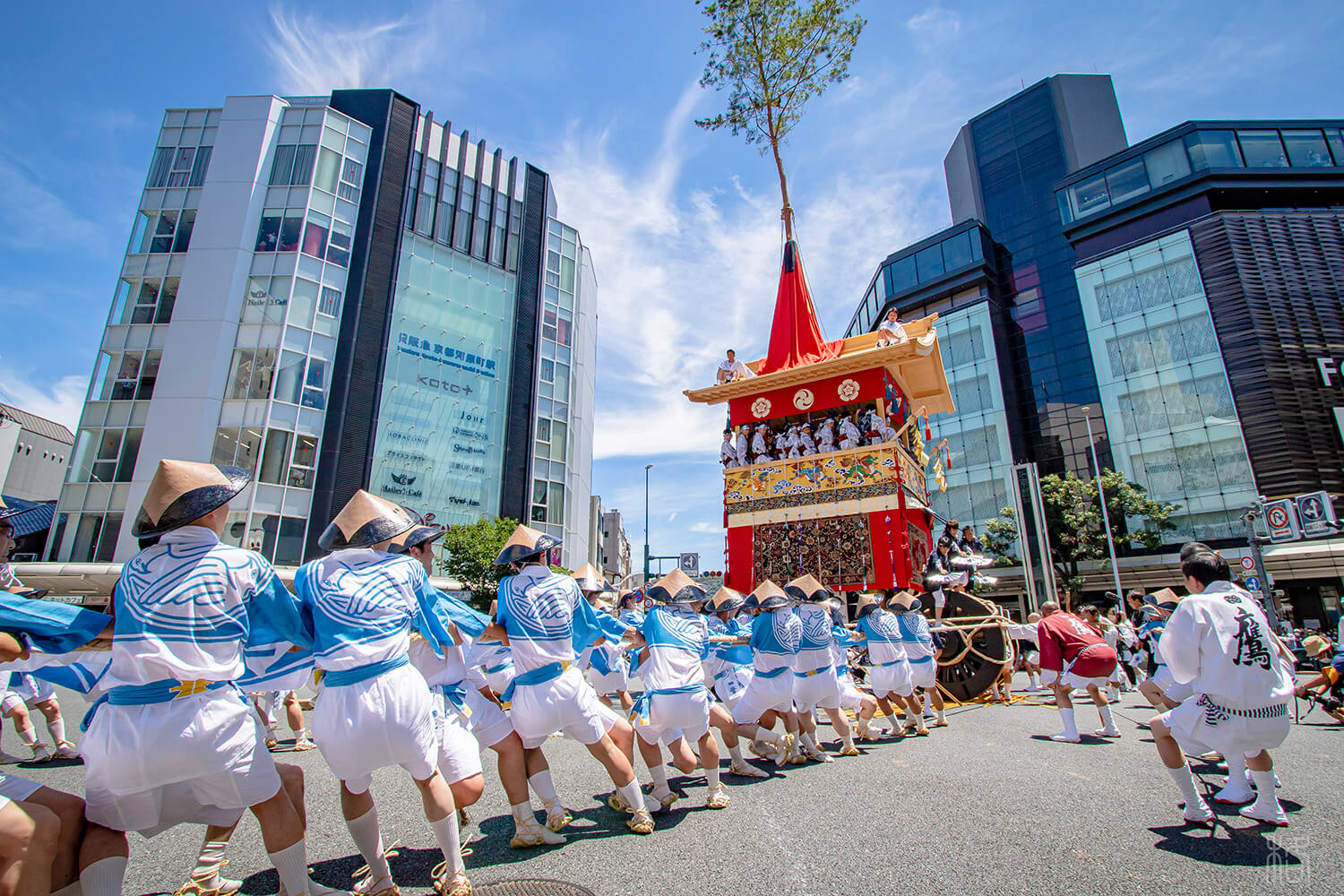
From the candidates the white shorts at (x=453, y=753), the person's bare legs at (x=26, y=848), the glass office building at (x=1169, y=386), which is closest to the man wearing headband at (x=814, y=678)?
the white shorts at (x=453, y=753)

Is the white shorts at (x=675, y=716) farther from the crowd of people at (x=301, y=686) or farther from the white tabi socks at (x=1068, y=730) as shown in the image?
the white tabi socks at (x=1068, y=730)

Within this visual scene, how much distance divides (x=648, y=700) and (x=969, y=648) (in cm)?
794

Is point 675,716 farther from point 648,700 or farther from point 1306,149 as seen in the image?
point 1306,149

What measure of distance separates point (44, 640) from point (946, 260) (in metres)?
49.0

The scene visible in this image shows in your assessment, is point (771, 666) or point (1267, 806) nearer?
point (1267, 806)

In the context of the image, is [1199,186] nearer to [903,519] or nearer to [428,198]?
[903,519]

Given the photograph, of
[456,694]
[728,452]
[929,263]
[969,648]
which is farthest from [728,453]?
[929,263]

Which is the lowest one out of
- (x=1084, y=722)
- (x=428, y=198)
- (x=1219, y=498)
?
(x=1084, y=722)

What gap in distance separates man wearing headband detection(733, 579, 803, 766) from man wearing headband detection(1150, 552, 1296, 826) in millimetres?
2910

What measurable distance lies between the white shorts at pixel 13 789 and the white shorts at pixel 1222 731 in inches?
223

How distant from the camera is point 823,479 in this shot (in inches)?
562

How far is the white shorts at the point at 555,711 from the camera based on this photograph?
13.3 ft

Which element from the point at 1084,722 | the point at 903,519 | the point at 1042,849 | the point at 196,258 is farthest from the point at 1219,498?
the point at 196,258

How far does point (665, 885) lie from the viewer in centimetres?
324
